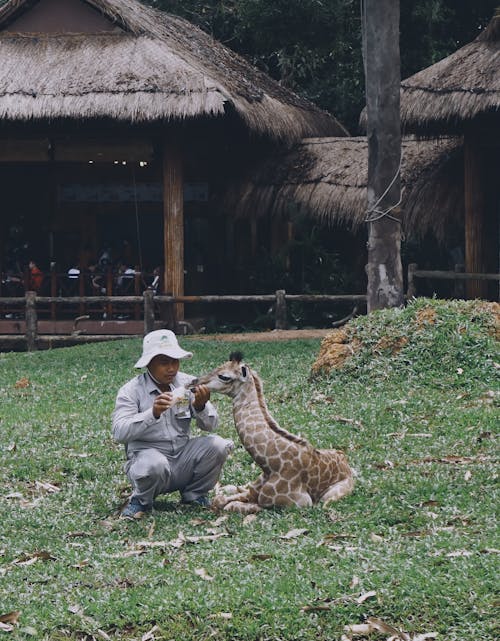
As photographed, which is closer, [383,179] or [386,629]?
[386,629]

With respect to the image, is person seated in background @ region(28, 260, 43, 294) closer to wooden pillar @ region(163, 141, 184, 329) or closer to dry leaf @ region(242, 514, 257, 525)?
wooden pillar @ region(163, 141, 184, 329)

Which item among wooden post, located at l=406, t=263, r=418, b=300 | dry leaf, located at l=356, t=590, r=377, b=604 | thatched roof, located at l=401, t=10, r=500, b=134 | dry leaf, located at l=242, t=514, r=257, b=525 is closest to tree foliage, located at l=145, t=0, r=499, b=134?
thatched roof, located at l=401, t=10, r=500, b=134

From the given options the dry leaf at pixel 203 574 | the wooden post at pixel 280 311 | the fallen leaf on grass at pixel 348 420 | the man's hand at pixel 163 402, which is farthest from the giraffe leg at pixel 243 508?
the wooden post at pixel 280 311

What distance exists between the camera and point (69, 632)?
588cm

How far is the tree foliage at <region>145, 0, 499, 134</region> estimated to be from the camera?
2294cm

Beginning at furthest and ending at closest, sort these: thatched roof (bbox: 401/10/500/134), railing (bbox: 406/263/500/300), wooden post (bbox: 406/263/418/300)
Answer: wooden post (bbox: 406/263/418/300) < railing (bbox: 406/263/500/300) < thatched roof (bbox: 401/10/500/134)

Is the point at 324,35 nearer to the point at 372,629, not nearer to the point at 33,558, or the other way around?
the point at 33,558

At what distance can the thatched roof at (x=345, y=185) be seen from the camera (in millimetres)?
20359

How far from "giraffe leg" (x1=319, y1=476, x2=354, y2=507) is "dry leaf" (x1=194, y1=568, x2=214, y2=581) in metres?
1.41

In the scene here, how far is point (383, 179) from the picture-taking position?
15.2 meters

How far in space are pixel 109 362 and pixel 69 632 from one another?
10.1 meters

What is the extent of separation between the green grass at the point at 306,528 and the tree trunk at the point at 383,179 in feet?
8.74

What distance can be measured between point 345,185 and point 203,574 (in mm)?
15439

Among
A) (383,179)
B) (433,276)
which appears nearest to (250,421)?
(383,179)
